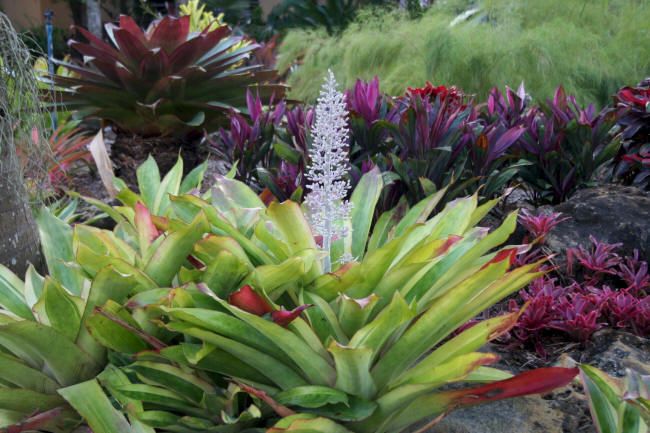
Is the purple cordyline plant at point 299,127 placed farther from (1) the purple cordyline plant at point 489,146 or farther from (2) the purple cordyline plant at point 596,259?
(2) the purple cordyline plant at point 596,259

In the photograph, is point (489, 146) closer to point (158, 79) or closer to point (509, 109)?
point (509, 109)

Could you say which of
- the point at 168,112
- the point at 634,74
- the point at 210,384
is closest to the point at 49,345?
the point at 210,384

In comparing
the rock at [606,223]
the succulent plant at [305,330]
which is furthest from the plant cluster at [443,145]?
the succulent plant at [305,330]

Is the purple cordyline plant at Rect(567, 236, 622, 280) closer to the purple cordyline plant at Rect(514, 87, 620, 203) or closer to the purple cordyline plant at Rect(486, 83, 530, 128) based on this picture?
the purple cordyline plant at Rect(514, 87, 620, 203)

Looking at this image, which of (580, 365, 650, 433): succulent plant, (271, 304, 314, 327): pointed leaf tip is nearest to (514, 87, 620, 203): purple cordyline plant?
(580, 365, 650, 433): succulent plant

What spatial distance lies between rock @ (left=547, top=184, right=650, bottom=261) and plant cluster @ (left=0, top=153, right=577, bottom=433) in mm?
1308

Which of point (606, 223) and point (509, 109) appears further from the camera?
point (509, 109)

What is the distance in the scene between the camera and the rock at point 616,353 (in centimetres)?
228

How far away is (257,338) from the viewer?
5.85ft

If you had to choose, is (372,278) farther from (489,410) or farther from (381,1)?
(381,1)

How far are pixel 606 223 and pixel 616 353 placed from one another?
108 centimetres

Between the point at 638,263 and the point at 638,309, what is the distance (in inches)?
23.4

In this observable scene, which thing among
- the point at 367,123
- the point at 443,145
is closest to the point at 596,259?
the point at 443,145

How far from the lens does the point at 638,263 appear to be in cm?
305
